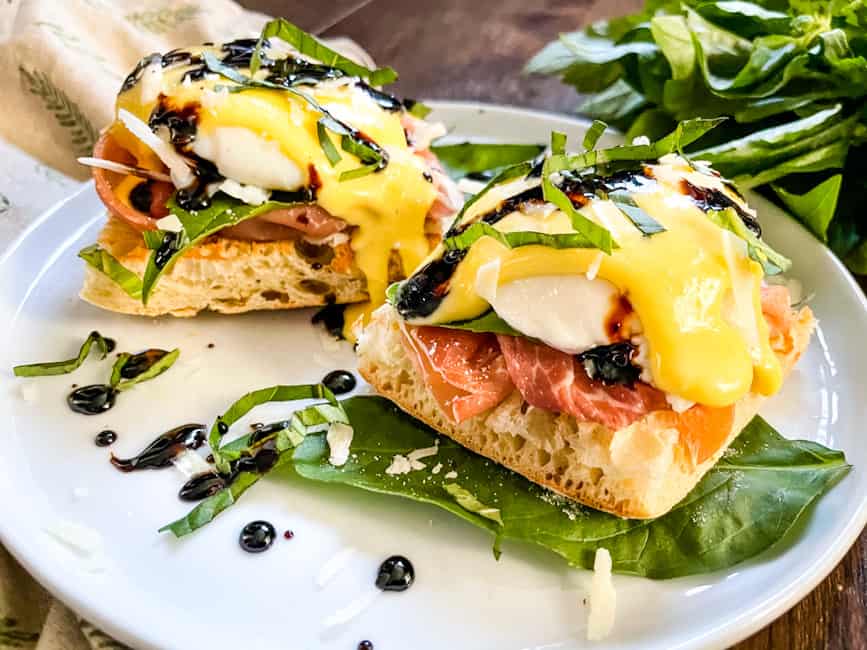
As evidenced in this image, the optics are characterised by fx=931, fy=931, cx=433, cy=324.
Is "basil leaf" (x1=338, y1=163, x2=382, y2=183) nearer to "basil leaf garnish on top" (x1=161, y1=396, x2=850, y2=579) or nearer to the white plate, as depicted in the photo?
the white plate

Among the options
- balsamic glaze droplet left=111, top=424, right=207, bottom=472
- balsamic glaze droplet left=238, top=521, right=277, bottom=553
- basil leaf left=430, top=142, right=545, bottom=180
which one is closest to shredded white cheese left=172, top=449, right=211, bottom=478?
balsamic glaze droplet left=111, top=424, right=207, bottom=472

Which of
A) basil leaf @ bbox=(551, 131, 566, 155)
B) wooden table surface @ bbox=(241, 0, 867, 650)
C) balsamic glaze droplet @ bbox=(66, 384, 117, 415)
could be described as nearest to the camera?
basil leaf @ bbox=(551, 131, 566, 155)

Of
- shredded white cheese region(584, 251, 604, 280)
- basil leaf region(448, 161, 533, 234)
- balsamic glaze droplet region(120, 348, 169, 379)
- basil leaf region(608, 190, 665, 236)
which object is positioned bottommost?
balsamic glaze droplet region(120, 348, 169, 379)

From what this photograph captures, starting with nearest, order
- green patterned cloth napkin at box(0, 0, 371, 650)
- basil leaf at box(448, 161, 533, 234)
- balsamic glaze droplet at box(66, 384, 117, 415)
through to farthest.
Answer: basil leaf at box(448, 161, 533, 234) < balsamic glaze droplet at box(66, 384, 117, 415) < green patterned cloth napkin at box(0, 0, 371, 650)

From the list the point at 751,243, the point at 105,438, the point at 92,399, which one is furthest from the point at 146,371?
the point at 751,243

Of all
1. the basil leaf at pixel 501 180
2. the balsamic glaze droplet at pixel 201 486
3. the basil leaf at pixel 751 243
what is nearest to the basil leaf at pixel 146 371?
the balsamic glaze droplet at pixel 201 486
